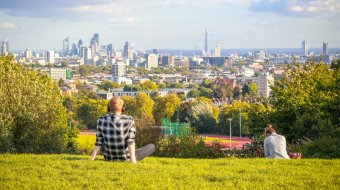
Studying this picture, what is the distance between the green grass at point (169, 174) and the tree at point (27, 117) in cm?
564

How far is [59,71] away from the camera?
185 meters

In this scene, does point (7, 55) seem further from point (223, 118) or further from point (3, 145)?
point (223, 118)

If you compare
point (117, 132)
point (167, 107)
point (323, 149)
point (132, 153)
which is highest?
point (117, 132)

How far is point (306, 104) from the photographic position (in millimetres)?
17812

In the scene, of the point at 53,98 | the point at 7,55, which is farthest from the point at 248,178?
the point at 7,55

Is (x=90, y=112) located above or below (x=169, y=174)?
below

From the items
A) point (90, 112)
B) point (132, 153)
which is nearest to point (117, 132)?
point (132, 153)

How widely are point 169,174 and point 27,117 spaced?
8.47m

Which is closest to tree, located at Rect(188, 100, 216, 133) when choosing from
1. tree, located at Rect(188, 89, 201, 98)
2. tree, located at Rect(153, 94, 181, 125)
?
tree, located at Rect(153, 94, 181, 125)

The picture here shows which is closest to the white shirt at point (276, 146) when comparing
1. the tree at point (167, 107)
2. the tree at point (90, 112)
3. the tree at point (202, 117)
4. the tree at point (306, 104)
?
the tree at point (306, 104)

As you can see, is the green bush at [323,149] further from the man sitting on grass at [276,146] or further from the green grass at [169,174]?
the green grass at [169,174]

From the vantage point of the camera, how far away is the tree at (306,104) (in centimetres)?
1662

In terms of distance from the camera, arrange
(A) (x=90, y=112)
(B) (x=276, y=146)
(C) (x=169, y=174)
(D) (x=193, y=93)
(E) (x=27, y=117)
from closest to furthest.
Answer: (C) (x=169, y=174) < (B) (x=276, y=146) < (E) (x=27, y=117) < (A) (x=90, y=112) < (D) (x=193, y=93)

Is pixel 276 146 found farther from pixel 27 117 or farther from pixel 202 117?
pixel 202 117
